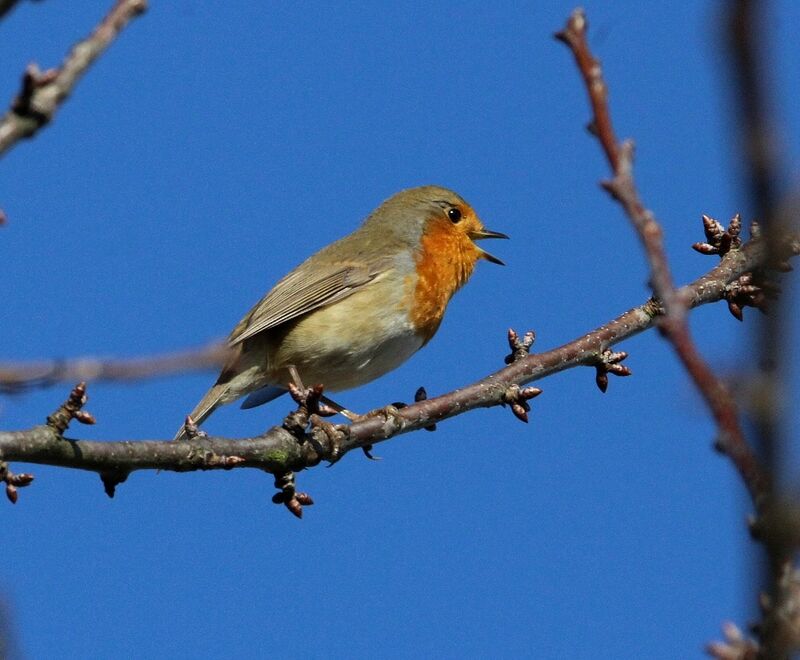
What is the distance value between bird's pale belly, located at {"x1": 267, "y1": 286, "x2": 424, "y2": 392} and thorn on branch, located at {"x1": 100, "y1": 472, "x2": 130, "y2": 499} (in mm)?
3094

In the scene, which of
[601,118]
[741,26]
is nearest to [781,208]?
[741,26]

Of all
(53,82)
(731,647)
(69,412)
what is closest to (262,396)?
(69,412)

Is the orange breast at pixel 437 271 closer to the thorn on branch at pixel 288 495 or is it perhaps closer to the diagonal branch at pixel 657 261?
the thorn on branch at pixel 288 495

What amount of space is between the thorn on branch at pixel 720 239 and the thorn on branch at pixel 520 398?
1.21 m

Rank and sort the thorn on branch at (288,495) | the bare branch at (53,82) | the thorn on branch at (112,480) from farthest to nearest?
the thorn on branch at (288,495) < the thorn on branch at (112,480) < the bare branch at (53,82)

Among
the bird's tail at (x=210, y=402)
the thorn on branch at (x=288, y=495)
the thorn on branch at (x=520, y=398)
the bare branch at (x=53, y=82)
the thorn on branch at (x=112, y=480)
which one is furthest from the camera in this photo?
the bird's tail at (x=210, y=402)

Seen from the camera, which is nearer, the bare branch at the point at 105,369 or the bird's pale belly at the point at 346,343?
the bare branch at the point at 105,369

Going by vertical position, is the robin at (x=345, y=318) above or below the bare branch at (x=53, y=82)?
above

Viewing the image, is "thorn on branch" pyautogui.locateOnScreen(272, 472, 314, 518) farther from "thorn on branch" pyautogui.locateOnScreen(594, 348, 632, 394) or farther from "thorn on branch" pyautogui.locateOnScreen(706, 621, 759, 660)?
"thorn on branch" pyautogui.locateOnScreen(706, 621, 759, 660)

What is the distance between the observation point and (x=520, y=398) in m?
5.17

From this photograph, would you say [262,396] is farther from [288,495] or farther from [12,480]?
[12,480]

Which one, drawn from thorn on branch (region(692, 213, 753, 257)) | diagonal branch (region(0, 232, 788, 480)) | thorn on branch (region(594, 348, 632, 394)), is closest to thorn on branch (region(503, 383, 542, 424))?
diagonal branch (region(0, 232, 788, 480))

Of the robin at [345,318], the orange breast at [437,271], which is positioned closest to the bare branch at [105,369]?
the robin at [345,318]

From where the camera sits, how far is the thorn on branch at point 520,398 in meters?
5.16
